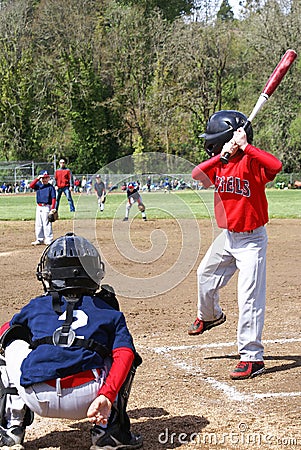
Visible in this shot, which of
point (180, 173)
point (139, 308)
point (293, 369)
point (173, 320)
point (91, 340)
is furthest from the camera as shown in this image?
point (139, 308)

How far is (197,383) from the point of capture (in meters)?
5.17

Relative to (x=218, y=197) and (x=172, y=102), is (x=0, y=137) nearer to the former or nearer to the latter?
(x=172, y=102)

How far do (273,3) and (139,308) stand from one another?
4618 centimetres

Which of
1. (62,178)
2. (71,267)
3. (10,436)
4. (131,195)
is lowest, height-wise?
(10,436)

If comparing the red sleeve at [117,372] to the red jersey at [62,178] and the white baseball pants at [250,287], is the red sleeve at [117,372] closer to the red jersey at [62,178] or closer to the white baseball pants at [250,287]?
the white baseball pants at [250,287]

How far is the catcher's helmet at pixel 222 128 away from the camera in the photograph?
217 inches

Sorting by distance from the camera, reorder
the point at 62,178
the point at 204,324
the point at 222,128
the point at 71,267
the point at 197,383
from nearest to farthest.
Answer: the point at 71,267 → the point at 197,383 → the point at 222,128 → the point at 204,324 → the point at 62,178

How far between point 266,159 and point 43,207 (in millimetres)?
10313

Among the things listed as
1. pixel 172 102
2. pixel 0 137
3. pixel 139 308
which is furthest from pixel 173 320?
pixel 0 137

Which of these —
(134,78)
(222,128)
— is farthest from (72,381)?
(134,78)

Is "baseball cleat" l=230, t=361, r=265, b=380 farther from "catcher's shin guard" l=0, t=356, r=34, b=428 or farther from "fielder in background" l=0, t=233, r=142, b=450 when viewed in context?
"catcher's shin guard" l=0, t=356, r=34, b=428

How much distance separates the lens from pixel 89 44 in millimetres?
54938

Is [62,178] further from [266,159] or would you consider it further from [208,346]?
[266,159]

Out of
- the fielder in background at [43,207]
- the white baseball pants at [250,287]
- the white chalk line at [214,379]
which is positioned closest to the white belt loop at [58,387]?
the white chalk line at [214,379]
